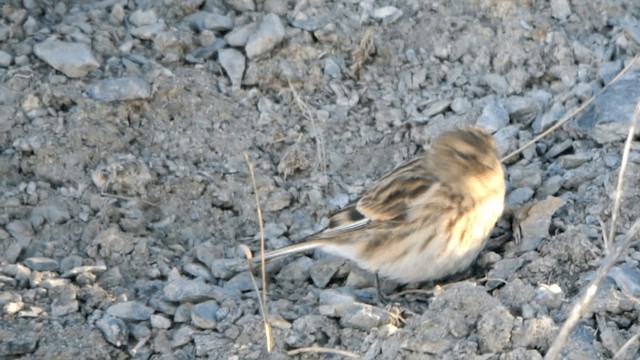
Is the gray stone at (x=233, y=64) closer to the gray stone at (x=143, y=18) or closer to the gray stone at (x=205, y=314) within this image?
the gray stone at (x=143, y=18)

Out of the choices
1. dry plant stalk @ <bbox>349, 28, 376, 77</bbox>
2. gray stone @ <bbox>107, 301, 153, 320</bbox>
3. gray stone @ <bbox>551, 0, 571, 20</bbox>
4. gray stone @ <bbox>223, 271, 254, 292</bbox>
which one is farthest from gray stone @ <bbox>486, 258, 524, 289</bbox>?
gray stone @ <bbox>551, 0, 571, 20</bbox>

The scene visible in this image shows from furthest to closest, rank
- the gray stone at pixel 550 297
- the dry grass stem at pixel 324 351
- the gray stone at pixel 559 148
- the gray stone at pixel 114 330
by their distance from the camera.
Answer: the gray stone at pixel 559 148 → the gray stone at pixel 114 330 → the gray stone at pixel 550 297 → the dry grass stem at pixel 324 351

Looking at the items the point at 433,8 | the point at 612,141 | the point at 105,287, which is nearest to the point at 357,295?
the point at 105,287

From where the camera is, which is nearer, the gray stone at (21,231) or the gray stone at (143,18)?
the gray stone at (21,231)

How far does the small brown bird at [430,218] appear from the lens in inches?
297

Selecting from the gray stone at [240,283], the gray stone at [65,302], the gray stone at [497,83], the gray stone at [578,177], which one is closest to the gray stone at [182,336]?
the gray stone at [240,283]

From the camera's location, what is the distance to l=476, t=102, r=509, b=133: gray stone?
8.45 meters

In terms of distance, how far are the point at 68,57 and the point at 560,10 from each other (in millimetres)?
3672

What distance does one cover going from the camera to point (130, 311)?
7.08 m

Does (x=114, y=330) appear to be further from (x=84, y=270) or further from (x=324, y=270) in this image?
(x=324, y=270)

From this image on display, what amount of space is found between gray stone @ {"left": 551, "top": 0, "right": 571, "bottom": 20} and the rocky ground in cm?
2

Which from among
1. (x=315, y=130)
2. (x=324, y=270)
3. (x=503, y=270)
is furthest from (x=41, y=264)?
(x=503, y=270)

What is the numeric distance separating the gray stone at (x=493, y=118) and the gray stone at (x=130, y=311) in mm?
2745

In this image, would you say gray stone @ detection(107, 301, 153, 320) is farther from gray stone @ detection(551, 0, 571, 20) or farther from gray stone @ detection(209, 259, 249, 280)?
gray stone @ detection(551, 0, 571, 20)
